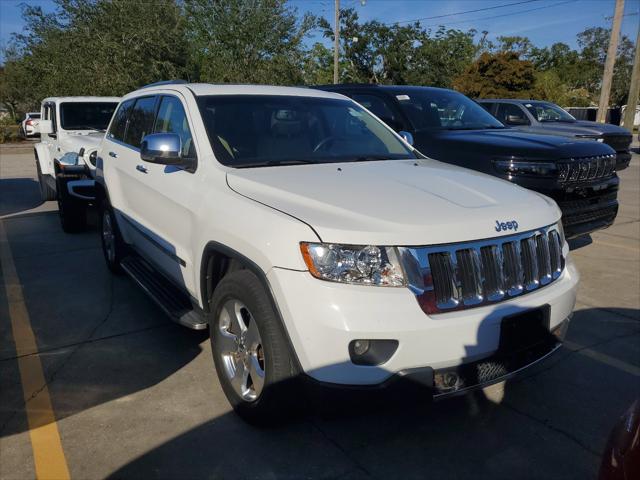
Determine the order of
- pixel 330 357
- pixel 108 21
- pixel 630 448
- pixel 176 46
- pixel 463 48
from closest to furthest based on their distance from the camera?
pixel 630 448 → pixel 330 357 → pixel 108 21 → pixel 176 46 → pixel 463 48

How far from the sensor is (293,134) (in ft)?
13.0

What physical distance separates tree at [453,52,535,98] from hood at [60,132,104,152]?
84.2ft

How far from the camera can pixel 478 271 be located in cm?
265

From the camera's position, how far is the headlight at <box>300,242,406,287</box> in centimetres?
245

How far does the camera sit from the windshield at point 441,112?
6.71 meters

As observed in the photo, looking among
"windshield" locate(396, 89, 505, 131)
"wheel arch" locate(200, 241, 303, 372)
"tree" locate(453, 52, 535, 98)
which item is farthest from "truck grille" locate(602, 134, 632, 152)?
"tree" locate(453, 52, 535, 98)

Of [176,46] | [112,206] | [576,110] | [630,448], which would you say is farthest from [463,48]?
[630,448]

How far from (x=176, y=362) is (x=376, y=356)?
1.90 m

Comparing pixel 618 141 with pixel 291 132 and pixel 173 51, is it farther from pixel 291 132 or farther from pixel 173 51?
pixel 173 51

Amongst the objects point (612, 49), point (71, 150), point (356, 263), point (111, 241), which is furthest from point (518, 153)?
point (612, 49)

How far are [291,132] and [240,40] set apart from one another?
2202cm

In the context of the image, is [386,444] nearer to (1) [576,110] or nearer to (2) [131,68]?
(2) [131,68]

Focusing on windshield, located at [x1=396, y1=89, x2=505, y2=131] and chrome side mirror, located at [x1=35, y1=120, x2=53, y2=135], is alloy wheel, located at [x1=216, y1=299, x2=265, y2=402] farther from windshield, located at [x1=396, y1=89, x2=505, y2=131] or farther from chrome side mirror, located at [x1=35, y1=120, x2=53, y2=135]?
chrome side mirror, located at [x1=35, y1=120, x2=53, y2=135]

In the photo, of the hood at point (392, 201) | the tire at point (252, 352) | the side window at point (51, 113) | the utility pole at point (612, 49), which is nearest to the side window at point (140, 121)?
the hood at point (392, 201)
